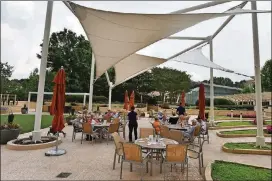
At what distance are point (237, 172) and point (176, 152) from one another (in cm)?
171

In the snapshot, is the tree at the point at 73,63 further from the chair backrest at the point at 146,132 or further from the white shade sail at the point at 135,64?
the chair backrest at the point at 146,132

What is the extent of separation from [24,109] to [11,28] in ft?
60.7

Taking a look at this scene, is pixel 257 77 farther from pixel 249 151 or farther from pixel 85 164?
pixel 85 164

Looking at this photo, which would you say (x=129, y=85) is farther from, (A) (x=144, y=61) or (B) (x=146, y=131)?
(B) (x=146, y=131)

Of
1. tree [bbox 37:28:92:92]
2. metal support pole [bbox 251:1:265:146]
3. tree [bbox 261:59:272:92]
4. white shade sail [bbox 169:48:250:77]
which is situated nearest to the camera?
metal support pole [bbox 251:1:265:146]

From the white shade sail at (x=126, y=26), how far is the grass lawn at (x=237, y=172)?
352 cm

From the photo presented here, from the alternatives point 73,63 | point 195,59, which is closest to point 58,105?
point 195,59

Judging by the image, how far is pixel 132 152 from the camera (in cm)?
409

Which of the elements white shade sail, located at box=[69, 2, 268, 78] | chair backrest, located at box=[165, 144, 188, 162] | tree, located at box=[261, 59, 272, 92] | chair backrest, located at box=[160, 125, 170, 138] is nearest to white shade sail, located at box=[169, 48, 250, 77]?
chair backrest, located at box=[160, 125, 170, 138]

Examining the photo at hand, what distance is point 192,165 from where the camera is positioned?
5141 mm

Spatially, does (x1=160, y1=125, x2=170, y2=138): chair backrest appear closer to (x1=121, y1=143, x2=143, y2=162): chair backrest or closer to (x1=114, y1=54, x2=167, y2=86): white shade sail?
(x1=121, y1=143, x2=143, y2=162): chair backrest

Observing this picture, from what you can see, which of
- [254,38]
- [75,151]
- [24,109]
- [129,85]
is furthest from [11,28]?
[129,85]

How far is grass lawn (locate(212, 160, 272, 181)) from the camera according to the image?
167 inches

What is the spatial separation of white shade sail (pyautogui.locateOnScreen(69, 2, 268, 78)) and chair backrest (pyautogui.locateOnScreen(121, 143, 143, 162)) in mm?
2800
